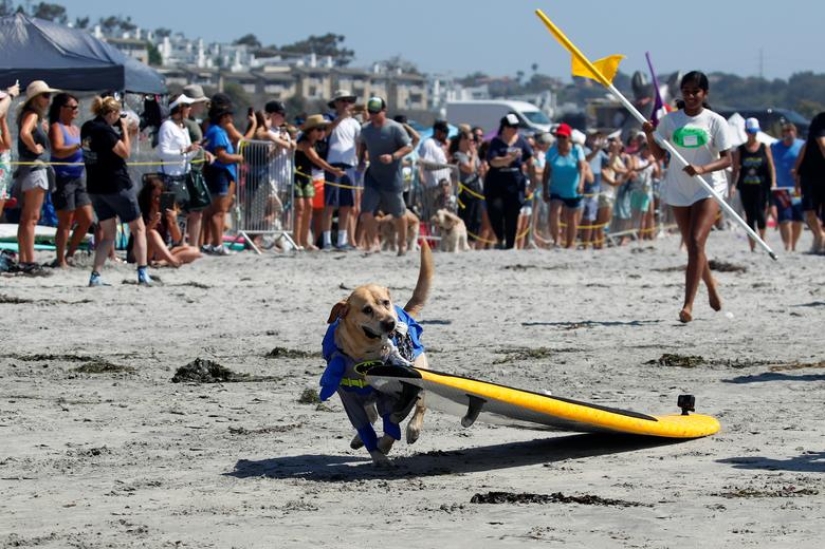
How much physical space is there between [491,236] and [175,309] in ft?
31.0

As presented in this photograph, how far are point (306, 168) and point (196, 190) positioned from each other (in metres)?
2.63

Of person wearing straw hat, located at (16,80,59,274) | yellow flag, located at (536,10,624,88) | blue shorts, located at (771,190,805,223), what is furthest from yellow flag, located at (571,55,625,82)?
blue shorts, located at (771,190,805,223)

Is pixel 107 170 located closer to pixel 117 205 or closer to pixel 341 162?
pixel 117 205

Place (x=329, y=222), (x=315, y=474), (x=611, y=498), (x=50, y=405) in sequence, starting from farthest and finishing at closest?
1. (x=329, y=222)
2. (x=50, y=405)
3. (x=315, y=474)
4. (x=611, y=498)

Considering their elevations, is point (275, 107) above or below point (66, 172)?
above

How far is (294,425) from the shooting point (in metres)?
7.95

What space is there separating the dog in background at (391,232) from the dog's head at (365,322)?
12.6 metres

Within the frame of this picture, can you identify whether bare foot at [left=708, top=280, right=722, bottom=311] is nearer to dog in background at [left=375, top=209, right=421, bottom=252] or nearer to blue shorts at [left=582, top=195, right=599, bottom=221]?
dog in background at [left=375, top=209, right=421, bottom=252]

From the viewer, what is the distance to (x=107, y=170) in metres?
14.4

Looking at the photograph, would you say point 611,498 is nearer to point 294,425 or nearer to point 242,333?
point 294,425

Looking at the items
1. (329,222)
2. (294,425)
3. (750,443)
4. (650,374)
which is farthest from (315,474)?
(329,222)

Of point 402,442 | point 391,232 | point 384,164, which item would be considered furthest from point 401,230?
point 402,442

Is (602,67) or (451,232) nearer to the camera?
(602,67)

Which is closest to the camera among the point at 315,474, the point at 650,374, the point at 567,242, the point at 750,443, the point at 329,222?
the point at 315,474
